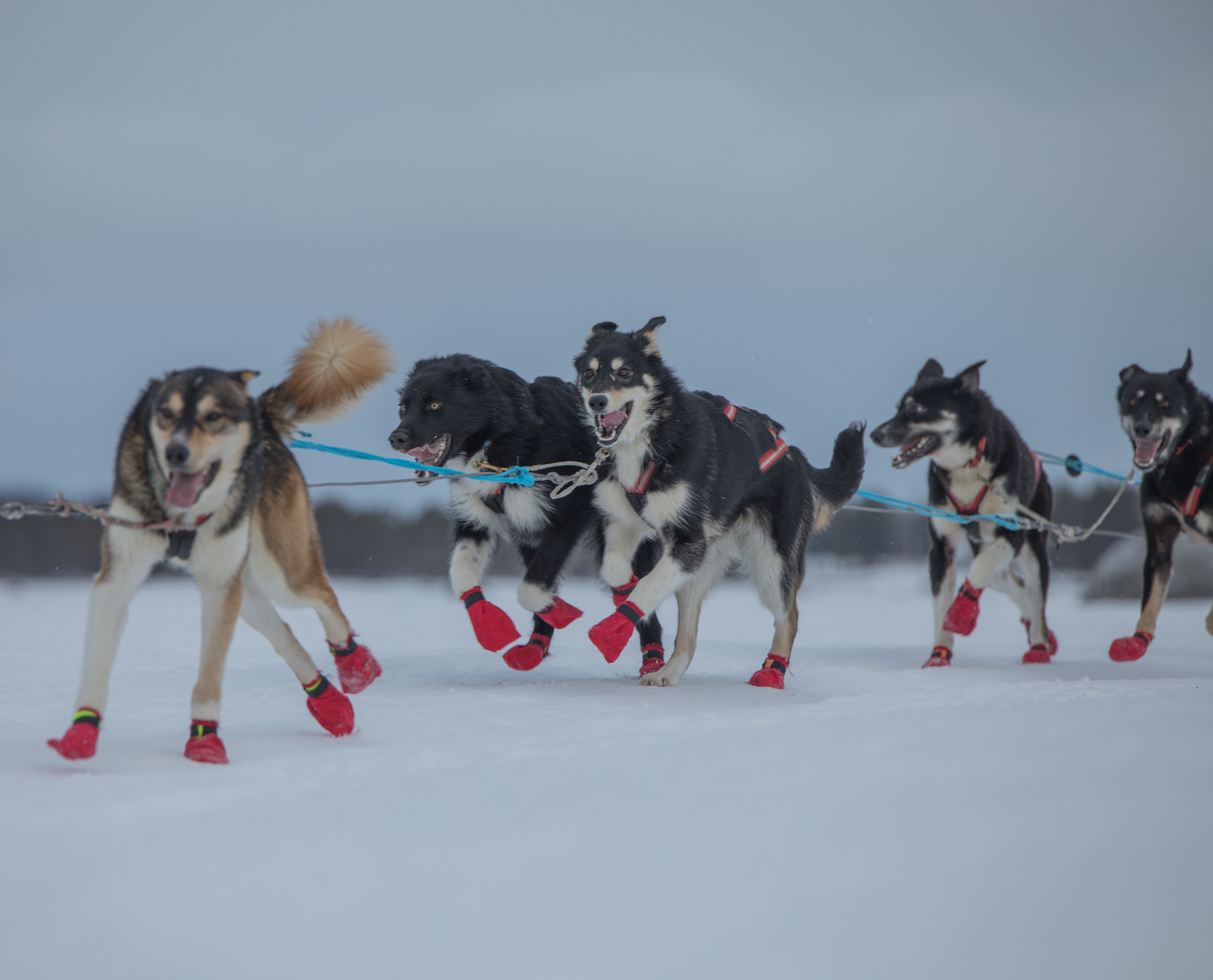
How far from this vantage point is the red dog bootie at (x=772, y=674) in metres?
4.07

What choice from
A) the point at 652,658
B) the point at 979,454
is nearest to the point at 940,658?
the point at 979,454

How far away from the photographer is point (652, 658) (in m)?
4.45

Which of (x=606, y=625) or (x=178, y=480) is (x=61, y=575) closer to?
(x=606, y=625)

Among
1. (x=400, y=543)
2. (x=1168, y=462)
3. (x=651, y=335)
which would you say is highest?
(x=651, y=335)

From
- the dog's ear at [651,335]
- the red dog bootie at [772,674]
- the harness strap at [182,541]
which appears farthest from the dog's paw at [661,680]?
the harness strap at [182,541]

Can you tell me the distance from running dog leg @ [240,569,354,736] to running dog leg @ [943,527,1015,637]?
2984mm

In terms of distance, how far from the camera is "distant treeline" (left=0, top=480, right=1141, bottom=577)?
6359 mm

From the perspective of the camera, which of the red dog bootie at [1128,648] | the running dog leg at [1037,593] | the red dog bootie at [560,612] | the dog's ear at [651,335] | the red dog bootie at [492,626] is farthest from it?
the running dog leg at [1037,593]

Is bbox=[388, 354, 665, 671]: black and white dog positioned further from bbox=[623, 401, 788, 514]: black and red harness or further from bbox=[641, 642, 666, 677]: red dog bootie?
bbox=[641, 642, 666, 677]: red dog bootie

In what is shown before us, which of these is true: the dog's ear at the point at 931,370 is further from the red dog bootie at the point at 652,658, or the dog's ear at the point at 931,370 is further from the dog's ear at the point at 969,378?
the red dog bootie at the point at 652,658

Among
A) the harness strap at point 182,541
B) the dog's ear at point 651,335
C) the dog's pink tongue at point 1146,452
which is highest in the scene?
the dog's ear at point 651,335

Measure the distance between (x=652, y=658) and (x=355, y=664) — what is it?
1850 millimetres

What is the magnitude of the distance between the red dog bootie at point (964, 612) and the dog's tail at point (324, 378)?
2.96 meters

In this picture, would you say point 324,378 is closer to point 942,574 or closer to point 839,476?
point 839,476
